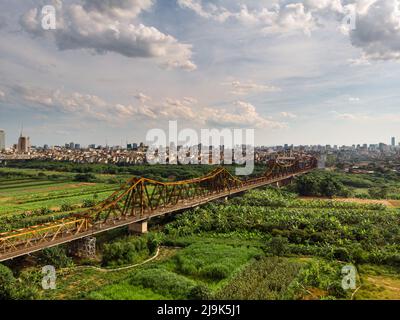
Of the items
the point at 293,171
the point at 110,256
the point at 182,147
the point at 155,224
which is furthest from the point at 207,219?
the point at 182,147

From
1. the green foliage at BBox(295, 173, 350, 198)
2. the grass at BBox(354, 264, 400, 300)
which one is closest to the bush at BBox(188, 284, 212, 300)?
the grass at BBox(354, 264, 400, 300)

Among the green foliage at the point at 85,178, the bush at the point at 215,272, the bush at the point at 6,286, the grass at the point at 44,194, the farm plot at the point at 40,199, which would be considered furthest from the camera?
the green foliage at the point at 85,178

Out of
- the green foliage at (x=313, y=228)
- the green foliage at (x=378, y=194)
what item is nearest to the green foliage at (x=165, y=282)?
the green foliage at (x=313, y=228)

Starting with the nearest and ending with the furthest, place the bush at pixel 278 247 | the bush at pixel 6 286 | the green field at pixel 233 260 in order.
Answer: the bush at pixel 6 286
the green field at pixel 233 260
the bush at pixel 278 247

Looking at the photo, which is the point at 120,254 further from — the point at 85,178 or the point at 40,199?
the point at 85,178

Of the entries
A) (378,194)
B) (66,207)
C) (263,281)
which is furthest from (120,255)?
(378,194)

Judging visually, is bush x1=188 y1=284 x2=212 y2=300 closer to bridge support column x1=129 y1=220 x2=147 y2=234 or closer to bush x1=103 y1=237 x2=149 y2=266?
bush x1=103 y1=237 x2=149 y2=266

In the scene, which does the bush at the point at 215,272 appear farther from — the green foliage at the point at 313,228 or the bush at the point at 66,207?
the bush at the point at 66,207
